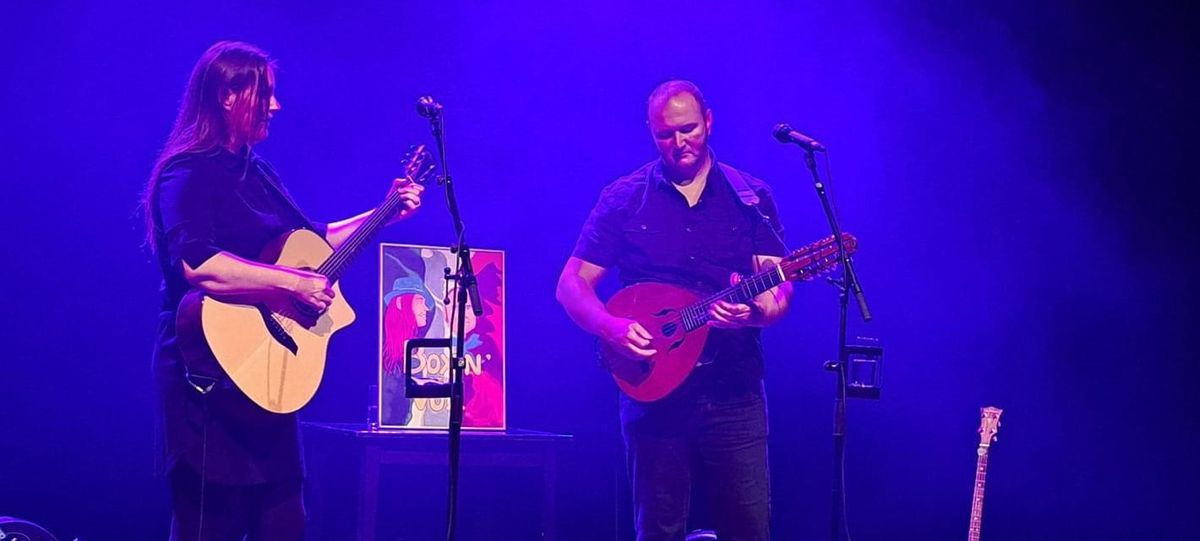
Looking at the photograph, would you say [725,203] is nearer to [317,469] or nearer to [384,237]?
[384,237]

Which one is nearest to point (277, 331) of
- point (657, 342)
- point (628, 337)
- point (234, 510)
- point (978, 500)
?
point (234, 510)

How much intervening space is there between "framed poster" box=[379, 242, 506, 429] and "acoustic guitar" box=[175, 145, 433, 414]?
0.54m

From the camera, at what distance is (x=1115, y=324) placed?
20.6 feet

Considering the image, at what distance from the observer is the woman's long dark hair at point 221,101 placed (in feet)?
13.0

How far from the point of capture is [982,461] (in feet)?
17.3

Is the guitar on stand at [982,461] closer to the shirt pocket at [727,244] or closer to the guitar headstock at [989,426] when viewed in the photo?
the guitar headstock at [989,426]

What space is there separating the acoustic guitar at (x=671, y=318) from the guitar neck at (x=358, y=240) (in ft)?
3.27

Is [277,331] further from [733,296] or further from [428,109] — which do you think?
[733,296]

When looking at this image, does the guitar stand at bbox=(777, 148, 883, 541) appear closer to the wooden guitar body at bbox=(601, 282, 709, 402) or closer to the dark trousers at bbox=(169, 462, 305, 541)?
the wooden guitar body at bbox=(601, 282, 709, 402)

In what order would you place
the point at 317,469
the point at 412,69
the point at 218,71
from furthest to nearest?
the point at 412,69, the point at 317,469, the point at 218,71

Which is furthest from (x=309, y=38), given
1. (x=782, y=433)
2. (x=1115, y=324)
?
(x=1115, y=324)

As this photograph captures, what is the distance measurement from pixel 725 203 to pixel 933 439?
81.3 inches

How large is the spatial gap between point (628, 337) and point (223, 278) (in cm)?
157

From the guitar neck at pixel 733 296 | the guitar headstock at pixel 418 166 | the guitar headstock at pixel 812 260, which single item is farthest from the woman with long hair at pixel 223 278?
the guitar headstock at pixel 812 260
